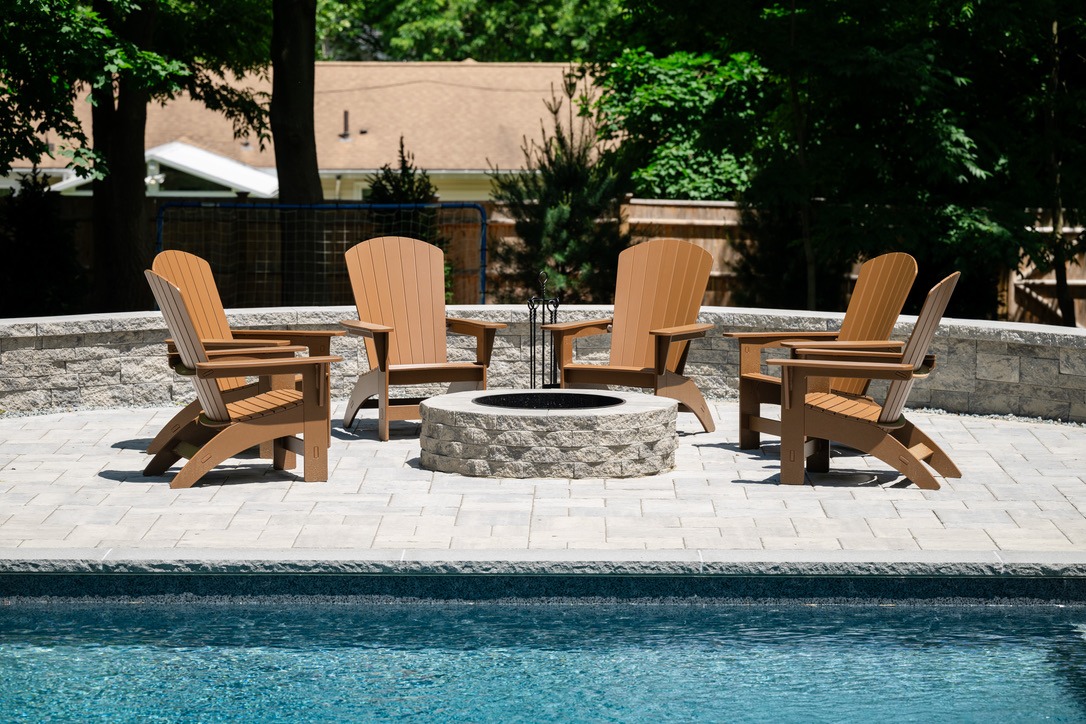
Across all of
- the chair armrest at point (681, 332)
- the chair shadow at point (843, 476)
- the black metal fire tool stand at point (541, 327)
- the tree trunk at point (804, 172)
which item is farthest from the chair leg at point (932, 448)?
the tree trunk at point (804, 172)

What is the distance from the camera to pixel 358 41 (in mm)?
41094

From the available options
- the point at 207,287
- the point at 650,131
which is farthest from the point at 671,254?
the point at 650,131

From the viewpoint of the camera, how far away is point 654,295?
8250 millimetres

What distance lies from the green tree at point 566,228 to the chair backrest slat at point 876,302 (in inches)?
234

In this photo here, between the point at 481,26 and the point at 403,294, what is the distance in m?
29.1

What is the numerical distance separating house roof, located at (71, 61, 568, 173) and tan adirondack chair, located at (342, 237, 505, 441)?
1909cm

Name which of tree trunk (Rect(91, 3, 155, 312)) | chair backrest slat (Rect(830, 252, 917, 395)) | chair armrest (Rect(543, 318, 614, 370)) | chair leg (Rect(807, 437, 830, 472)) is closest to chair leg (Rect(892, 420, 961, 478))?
chair leg (Rect(807, 437, 830, 472))

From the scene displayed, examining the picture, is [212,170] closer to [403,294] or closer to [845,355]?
[403,294]

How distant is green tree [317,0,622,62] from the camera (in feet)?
110

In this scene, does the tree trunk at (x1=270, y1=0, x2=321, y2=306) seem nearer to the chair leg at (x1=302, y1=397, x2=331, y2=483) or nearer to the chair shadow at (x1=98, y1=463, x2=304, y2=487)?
the chair shadow at (x1=98, y1=463, x2=304, y2=487)

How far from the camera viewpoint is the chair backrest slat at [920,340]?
6062mm

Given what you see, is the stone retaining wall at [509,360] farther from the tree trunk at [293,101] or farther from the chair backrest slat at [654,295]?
the tree trunk at [293,101]

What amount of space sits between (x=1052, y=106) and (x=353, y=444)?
845 centimetres

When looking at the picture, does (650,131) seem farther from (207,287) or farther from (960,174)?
(207,287)
